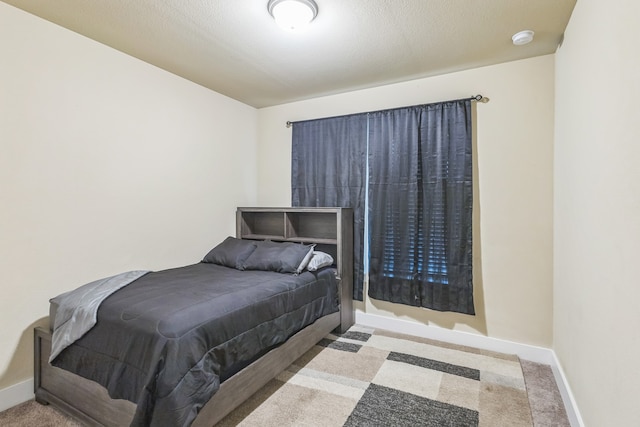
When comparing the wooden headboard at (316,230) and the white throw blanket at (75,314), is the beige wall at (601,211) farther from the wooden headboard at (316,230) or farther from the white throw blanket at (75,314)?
the white throw blanket at (75,314)

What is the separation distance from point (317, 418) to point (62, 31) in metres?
3.08

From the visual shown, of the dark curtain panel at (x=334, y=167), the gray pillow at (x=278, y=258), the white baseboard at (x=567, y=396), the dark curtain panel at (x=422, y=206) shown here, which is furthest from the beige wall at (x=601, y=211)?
the gray pillow at (x=278, y=258)

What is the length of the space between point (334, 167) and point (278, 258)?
3.98 feet

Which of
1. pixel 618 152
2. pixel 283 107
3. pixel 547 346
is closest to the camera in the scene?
pixel 618 152

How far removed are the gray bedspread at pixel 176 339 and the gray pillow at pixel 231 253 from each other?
61cm

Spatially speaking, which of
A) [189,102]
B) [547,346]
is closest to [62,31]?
[189,102]

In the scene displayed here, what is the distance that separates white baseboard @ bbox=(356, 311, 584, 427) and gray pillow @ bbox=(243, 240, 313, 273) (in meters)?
1.07

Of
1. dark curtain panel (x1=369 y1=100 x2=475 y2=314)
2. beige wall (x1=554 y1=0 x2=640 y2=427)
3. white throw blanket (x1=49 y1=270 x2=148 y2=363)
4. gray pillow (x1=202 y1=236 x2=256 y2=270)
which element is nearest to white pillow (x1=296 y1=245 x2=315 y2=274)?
gray pillow (x1=202 y1=236 x2=256 y2=270)

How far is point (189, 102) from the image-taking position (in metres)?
3.25

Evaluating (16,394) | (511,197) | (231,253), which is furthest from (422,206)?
(16,394)

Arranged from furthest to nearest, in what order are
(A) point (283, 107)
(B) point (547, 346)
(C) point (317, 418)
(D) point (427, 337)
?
1. (A) point (283, 107)
2. (D) point (427, 337)
3. (B) point (547, 346)
4. (C) point (317, 418)

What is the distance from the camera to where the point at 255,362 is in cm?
199

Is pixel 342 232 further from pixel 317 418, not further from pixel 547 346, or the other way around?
pixel 547 346

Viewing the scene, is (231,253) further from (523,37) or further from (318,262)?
(523,37)
